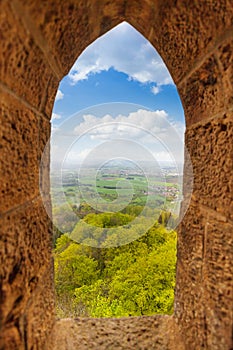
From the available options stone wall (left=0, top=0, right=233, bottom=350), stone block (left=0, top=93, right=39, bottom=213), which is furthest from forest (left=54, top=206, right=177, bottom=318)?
stone block (left=0, top=93, right=39, bottom=213)

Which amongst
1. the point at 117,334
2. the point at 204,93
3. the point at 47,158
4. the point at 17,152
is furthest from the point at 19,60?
the point at 117,334

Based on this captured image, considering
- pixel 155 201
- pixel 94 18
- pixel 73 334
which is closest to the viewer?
pixel 94 18

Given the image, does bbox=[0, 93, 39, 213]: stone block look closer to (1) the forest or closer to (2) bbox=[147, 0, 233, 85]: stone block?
(2) bbox=[147, 0, 233, 85]: stone block

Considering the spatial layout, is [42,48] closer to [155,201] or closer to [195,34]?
[195,34]

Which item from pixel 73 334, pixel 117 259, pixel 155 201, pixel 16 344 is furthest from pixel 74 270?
pixel 16 344

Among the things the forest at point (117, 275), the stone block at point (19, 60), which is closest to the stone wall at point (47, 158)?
the stone block at point (19, 60)

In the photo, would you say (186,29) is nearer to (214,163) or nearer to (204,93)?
(204,93)
